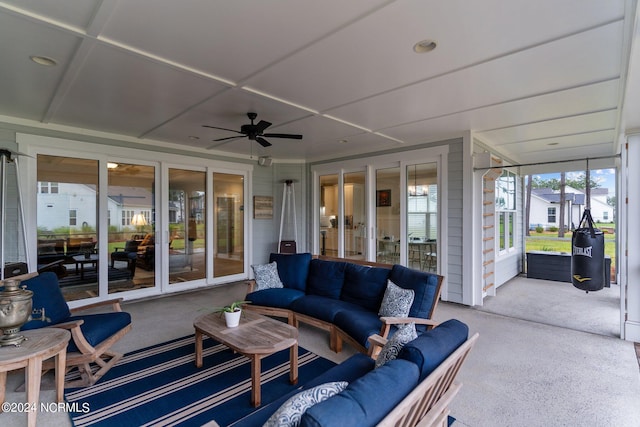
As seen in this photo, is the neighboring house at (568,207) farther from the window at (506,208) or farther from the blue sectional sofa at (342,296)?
the blue sectional sofa at (342,296)

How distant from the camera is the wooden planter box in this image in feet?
21.8

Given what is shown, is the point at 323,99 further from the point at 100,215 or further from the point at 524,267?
the point at 524,267

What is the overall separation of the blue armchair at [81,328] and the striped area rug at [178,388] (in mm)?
123

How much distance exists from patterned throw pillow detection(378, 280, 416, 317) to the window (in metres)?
3.87

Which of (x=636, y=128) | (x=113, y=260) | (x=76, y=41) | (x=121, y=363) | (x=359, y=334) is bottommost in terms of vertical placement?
(x=121, y=363)

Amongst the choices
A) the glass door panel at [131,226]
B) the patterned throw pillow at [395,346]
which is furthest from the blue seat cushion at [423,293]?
the glass door panel at [131,226]

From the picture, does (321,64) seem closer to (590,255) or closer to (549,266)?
(590,255)

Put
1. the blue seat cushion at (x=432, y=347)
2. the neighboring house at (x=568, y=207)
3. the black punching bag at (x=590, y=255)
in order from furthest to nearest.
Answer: the neighboring house at (x=568, y=207), the black punching bag at (x=590, y=255), the blue seat cushion at (x=432, y=347)

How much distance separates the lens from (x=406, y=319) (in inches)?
109

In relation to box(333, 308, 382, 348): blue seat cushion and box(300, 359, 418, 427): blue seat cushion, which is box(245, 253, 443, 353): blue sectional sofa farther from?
box(300, 359, 418, 427): blue seat cushion

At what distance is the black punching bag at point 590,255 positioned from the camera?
367 cm

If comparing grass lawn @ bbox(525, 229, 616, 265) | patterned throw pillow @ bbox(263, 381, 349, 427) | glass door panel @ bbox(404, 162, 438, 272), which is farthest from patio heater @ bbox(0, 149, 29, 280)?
grass lawn @ bbox(525, 229, 616, 265)

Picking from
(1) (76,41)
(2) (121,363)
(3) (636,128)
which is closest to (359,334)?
(2) (121,363)

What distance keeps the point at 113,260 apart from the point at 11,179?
5.69 feet
